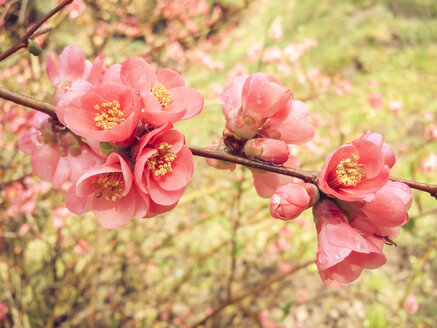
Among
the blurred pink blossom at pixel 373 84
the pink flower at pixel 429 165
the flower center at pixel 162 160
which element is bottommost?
the blurred pink blossom at pixel 373 84

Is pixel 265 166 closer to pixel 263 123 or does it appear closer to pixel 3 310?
pixel 263 123

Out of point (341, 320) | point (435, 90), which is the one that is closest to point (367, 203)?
point (341, 320)

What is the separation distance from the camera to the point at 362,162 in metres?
0.52

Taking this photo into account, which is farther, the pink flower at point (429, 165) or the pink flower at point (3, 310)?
the pink flower at point (429, 165)

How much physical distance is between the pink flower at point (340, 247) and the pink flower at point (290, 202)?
0.05 metres

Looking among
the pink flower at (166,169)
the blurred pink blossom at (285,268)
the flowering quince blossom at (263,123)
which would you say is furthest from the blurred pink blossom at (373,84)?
the pink flower at (166,169)

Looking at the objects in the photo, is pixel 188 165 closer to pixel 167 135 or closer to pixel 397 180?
pixel 167 135

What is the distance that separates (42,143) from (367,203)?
0.63 metres

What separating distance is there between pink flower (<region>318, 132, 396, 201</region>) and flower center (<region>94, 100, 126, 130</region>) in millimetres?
364

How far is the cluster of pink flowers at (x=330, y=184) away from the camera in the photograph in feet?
1.66

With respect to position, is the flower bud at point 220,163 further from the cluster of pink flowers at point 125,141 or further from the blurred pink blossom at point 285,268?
the blurred pink blossom at point 285,268

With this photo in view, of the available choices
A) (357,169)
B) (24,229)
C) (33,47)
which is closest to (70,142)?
(33,47)

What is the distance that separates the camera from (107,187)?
559 mm

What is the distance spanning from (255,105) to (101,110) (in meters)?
0.28
